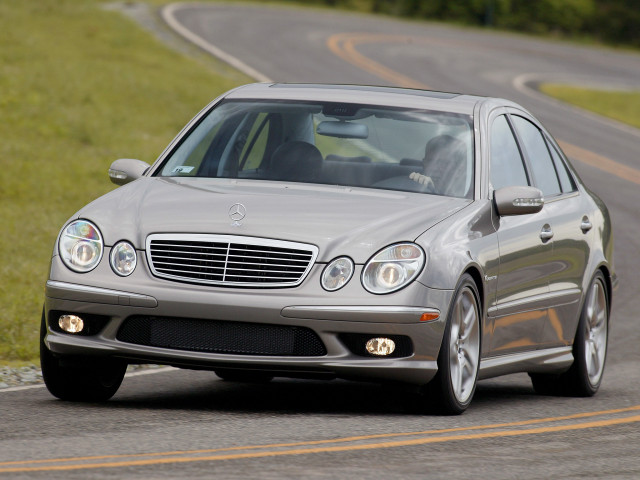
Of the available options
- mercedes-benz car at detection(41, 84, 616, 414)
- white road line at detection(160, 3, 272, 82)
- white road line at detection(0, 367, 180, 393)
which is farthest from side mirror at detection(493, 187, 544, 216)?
white road line at detection(160, 3, 272, 82)

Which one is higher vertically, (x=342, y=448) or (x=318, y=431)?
(x=342, y=448)

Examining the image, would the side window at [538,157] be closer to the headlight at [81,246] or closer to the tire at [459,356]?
the tire at [459,356]

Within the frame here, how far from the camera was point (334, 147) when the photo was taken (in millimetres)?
8273

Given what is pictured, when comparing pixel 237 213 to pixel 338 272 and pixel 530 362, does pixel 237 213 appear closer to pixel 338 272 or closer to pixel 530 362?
pixel 338 272

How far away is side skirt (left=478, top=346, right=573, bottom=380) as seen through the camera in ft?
26.1

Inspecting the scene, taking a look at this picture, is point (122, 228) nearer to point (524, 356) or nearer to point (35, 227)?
point (524, 356)

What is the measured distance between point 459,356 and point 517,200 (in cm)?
99

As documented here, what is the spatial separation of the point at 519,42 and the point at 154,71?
25.4 meters

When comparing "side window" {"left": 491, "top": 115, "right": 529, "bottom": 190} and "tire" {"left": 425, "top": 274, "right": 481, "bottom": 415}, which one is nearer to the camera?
"tire" {"left": 425, "top": 274, "right": 481, "bottom": 415}

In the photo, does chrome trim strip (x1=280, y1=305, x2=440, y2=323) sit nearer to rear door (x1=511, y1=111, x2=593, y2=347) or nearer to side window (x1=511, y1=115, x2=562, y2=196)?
rear door (x1=511, y1=111, x2=593, y2=347)

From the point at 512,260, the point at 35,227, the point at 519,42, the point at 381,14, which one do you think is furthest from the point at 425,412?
the point at 381,14

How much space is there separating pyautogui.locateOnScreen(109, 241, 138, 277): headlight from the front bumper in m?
0.04

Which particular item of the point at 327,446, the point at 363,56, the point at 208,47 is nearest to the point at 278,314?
the point at 327,446

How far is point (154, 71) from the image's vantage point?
28.0 m
